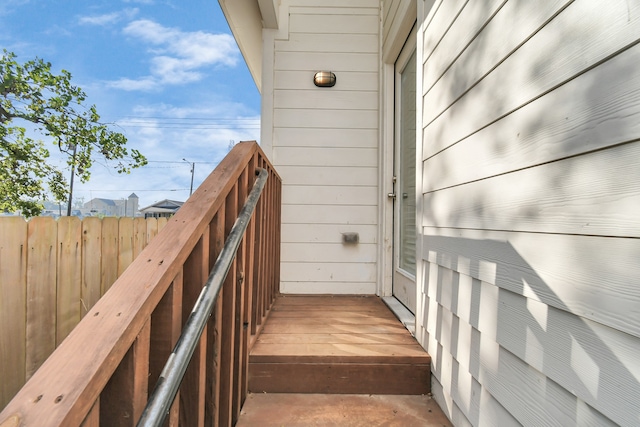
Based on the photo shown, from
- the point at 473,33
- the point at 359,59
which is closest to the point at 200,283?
the point at 473,33

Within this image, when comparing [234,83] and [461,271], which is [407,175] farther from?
[234,83]

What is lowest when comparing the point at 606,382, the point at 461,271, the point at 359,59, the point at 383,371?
the point at 383,371

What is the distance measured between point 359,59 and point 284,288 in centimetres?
231

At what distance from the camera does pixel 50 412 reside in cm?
44

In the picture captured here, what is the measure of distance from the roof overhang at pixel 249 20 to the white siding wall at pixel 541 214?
6.22 feet

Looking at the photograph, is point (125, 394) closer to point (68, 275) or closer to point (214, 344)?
point (214, 344)

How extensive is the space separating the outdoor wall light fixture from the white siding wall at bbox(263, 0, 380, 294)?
0.05 metres

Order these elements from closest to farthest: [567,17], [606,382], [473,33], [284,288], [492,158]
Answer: [606,382], [567,17], [492,158], [473,33], [284,288]

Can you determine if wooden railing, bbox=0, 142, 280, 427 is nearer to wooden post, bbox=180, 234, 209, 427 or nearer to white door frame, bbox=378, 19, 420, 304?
wooden post, bbox=180, 234, 209, 427

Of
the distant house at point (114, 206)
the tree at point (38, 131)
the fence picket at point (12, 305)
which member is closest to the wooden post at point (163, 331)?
the fence picket at point (12, 305)

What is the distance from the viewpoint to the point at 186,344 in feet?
2.42

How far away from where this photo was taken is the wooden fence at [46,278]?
1505 millimetres

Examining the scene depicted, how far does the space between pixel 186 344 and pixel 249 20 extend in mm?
3892

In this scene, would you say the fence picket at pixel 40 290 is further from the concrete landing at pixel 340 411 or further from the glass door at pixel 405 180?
the glass door at pixel 405 180
